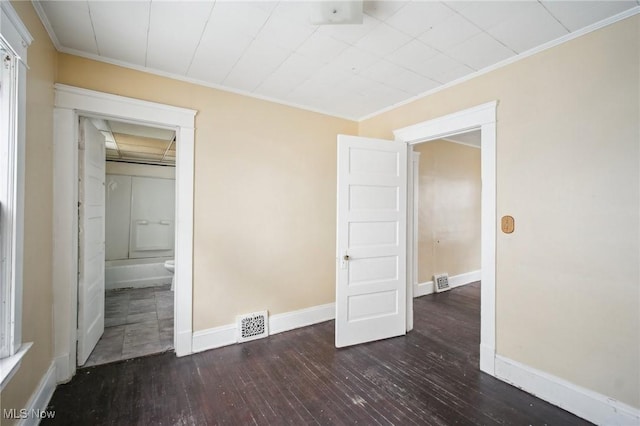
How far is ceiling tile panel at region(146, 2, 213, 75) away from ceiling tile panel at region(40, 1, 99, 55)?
353 millimetres

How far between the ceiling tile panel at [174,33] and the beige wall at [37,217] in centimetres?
63

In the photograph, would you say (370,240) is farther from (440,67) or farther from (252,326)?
(440,67)

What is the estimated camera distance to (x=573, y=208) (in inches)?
75.2

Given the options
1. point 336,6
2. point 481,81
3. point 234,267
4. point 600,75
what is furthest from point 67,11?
point 600,75

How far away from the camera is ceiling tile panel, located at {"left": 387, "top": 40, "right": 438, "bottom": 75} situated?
6.68 feet

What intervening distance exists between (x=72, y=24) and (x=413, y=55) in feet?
7.85

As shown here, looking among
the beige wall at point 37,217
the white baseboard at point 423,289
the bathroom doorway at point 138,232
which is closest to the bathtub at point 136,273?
the bathroom doorway at point 138,232

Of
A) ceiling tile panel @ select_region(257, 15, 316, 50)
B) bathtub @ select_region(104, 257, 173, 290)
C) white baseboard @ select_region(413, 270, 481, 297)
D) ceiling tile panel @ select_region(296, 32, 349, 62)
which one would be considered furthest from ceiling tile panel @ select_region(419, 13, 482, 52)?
bathtub @ select_region(104, 257, 173, 290)

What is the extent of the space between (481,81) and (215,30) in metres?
2.17

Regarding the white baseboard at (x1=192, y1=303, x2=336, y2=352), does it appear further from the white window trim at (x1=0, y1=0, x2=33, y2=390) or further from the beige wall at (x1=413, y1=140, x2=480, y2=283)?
the beige wall at (x1=413, y1=140, x2=480, y2=283)

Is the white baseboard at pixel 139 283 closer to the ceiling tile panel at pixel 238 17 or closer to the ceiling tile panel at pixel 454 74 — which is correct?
the ceiling tile panel at pixel 238 17

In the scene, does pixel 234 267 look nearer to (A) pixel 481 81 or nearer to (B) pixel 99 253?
(B) pixel 99 253

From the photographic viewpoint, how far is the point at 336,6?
155 centimetres

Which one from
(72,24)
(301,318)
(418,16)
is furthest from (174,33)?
(301,318)
